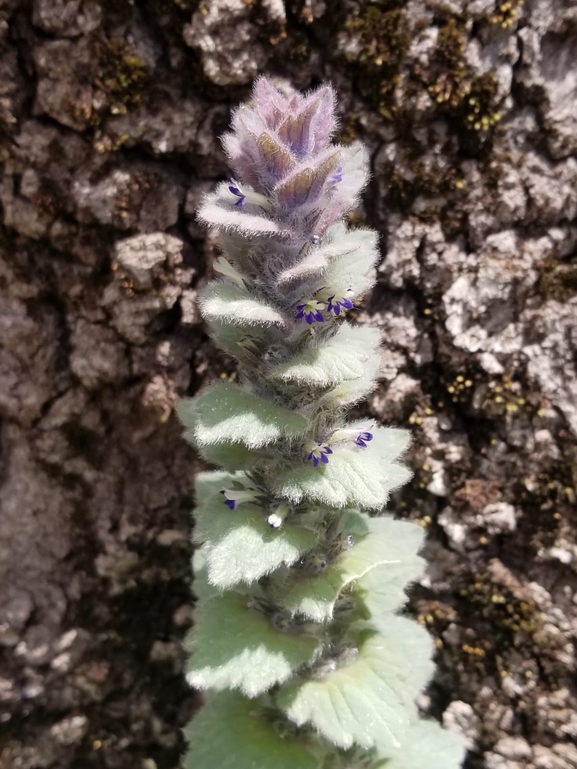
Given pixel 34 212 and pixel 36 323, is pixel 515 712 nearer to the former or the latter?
pixel 36 323

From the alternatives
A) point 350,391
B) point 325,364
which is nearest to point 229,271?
point 325,364

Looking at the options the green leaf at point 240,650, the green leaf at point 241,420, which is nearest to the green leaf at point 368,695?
the green leaf at point 240,650

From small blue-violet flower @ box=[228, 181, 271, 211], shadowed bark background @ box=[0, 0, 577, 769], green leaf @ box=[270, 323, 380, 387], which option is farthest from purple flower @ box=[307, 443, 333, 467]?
shadowed bark background @ box=[0, 0, 577, 769]

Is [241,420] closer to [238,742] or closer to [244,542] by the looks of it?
[244,542]

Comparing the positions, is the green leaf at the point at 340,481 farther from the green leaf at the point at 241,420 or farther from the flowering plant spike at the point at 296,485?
the green leaf at the point at 241,420

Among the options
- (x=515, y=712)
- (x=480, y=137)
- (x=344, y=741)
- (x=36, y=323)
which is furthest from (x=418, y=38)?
(x=515, y=712)

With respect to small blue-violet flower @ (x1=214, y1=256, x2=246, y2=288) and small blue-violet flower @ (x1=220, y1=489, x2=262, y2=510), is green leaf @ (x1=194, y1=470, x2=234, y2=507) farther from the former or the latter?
small blue-violet flower @ (x1=214, y1=256, x2=246, y2=288)
